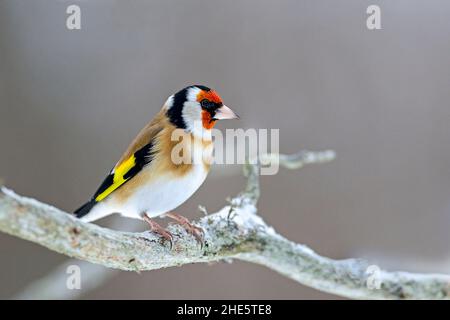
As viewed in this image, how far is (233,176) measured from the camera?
273 centimetres

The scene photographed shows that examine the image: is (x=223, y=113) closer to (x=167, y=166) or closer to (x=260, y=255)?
(x=167, y=166)

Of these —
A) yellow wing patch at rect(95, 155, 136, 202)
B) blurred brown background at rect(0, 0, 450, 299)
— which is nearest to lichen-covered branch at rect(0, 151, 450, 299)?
yellow wing patch at rect(95, 155, 136, 202)

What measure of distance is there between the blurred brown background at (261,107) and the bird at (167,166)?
1.14 meters

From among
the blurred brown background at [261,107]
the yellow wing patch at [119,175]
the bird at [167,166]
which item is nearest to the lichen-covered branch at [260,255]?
the bird at [167,166]

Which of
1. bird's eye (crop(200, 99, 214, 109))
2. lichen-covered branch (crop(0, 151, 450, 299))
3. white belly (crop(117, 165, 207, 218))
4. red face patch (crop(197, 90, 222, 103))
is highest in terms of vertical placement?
red face patch (crop(197, 90, 222, 103))

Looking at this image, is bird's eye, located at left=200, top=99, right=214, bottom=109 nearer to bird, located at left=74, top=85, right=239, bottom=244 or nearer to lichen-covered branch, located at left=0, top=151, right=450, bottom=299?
bird, located at left=74, top=85, right=239, bottom=244

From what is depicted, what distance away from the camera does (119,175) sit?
1480 mm

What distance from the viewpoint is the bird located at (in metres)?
1.41

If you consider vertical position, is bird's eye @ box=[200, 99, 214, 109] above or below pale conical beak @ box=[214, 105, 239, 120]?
above

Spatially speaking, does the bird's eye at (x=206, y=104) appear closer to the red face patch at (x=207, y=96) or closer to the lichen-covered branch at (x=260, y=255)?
the red face patch at (x=207, y=96)

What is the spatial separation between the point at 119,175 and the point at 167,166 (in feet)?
0.52

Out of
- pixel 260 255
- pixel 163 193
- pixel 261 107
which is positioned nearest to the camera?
pixel 163 193

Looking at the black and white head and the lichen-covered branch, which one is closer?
the lichen-covered branch

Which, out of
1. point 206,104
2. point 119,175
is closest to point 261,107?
point 206,104
